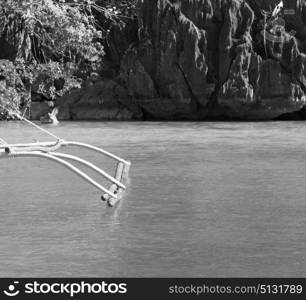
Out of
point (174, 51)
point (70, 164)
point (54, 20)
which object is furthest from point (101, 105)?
point (70, 164)

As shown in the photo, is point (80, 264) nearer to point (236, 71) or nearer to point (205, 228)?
point (205, 228)

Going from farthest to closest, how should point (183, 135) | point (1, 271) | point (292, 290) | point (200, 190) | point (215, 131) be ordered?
point (215, 131) < point (183, 135) < point (200, 190) < point (1, 271) < point (292, 290)

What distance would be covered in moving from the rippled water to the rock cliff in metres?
16.1

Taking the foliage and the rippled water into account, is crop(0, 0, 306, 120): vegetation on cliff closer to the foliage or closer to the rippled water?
the foliage

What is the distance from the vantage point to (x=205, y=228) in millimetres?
8570

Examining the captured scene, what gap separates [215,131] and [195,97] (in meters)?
7.50

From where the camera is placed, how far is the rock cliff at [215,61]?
109 feet

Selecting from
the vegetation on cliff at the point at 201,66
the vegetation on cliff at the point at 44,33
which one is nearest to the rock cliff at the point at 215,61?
the vegetation on cliff at the point at 201,66

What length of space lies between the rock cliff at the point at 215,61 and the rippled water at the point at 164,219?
1607 centimetres

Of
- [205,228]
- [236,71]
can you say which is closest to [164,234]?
[205,228]

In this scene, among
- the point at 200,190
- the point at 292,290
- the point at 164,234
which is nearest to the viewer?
the point at 292,290

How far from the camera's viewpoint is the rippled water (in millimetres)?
6902

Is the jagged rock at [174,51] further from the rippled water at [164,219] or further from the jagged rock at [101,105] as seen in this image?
the rippled water at [164,219]

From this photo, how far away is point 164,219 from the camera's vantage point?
Result: 30.0 ft
